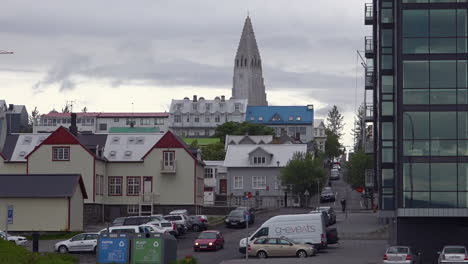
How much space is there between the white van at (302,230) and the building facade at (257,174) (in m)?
57.9

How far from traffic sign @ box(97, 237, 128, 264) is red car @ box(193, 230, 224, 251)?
58.9 feet

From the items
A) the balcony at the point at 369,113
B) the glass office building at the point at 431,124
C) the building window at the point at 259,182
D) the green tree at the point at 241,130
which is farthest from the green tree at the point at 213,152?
the glass office building at the point at 431,124

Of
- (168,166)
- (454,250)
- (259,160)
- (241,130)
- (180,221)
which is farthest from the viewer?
(241,130)

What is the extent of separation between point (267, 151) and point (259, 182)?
12.6ft

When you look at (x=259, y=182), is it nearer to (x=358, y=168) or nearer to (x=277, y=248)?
(x=358, y=168)

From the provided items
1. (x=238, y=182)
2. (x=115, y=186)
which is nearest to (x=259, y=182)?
(x=238, y=182)

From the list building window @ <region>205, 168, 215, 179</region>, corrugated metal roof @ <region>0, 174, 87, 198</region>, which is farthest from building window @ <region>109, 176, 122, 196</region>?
building window @ <region>205, 168, 215, 179</region>

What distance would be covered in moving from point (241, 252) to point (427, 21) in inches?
696

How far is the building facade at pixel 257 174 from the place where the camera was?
121562 millimetres

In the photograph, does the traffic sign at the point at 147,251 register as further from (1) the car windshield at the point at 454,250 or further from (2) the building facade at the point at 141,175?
(2) the building facade at the point at 141,175

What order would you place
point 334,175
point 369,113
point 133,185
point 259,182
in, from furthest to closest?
point 334,175 → point 259,182 → point 133,185 → point 369,113

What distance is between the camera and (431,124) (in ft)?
202

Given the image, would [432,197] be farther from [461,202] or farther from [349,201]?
[349,201]

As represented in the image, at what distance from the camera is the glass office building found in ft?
201
